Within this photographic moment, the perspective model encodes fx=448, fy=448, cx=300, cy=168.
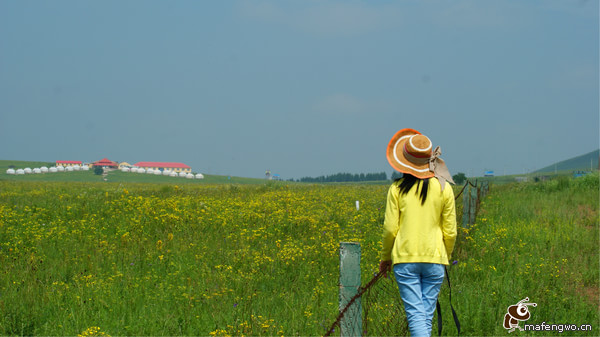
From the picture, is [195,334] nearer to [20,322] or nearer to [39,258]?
[20,322]

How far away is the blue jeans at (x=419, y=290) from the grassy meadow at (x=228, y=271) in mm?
1527

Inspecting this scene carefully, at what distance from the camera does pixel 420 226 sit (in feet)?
12.4

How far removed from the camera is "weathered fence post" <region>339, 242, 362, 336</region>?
3.41 metres

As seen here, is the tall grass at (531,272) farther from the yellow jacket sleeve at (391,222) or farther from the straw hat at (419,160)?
the straw hat at (419,160)

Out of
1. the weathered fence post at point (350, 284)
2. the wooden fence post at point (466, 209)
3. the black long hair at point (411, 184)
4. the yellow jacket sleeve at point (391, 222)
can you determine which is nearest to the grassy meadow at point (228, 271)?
the wooden fence post at point (466, 209)

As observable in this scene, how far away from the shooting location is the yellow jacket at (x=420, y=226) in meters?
3.72

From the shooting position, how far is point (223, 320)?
5324mm

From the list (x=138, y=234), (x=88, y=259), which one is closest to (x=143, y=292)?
(x=88, y=259)

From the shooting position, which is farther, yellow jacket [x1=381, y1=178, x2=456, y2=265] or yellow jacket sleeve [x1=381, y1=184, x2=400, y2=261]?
yellow jacket sleeve [x1=381, y1=184, x2=400, y2=261]

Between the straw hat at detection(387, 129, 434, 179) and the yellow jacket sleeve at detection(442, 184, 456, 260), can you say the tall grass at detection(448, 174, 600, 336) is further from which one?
the straw hat at detection(387, 129, 434, 179)

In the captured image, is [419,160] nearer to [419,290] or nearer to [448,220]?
[448,220]

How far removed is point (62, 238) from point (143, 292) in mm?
3965

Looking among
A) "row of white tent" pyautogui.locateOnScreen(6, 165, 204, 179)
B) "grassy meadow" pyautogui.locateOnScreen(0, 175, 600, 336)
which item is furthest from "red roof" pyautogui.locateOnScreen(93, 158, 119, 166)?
"grassy meadow" pyautogui.locateOnScreen(0, 175, 600, 336)

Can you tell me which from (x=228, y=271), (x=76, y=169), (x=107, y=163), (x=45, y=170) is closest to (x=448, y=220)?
(x=228, y=271)
